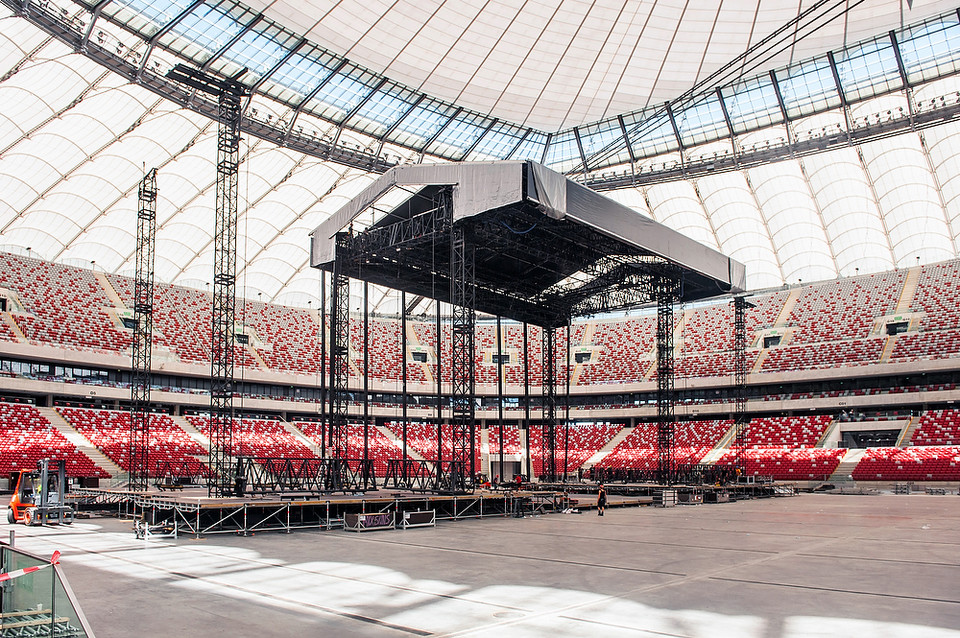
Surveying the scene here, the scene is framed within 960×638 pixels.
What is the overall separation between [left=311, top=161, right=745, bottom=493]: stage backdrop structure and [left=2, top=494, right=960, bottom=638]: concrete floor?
10.6 meters

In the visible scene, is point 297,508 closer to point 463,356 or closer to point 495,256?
point 463,356

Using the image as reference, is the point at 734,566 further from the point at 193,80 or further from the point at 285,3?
the point at 285,3

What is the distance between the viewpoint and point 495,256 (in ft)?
129

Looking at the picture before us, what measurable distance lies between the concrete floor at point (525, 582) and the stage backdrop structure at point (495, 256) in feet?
34.7

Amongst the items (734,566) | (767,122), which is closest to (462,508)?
(734,566)

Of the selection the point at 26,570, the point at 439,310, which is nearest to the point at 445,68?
the point at 439,310

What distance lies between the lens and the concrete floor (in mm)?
10781

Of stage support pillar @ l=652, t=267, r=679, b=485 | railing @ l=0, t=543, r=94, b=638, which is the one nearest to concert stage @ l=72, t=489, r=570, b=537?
stage support pillar @ l=652, t=267, r=679, b=485

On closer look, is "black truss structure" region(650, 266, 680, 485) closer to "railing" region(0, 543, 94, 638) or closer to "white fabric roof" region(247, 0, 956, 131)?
"white fabric roof" region(247, 0, 956, 131)

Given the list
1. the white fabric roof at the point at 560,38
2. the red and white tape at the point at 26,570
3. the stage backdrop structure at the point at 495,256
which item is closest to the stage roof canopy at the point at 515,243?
the stage backdrop structure at the point at 495,256

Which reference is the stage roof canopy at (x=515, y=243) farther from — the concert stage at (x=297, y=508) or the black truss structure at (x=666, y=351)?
the concert stage at (x=297, y=508)

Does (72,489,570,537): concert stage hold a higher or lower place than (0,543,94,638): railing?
lower

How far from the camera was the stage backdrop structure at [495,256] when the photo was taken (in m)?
31.1

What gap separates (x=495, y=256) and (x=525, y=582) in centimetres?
2608
